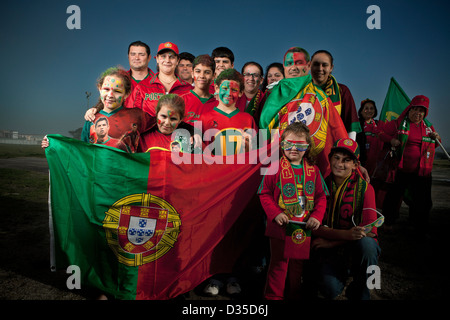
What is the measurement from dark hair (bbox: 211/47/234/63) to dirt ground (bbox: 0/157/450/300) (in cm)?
357

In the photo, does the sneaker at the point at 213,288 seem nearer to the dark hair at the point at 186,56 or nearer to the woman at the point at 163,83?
the woman at the point at 163,83

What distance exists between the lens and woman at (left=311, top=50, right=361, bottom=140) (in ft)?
13.3

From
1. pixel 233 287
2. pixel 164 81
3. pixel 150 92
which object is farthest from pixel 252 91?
pixel 233 287

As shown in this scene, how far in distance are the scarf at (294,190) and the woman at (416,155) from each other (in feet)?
13.0

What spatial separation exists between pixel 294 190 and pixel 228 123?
4.29ft

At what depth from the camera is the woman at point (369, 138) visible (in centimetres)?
706

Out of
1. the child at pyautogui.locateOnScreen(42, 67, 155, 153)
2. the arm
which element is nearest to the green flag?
the arm

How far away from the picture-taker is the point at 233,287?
3312 millimetres

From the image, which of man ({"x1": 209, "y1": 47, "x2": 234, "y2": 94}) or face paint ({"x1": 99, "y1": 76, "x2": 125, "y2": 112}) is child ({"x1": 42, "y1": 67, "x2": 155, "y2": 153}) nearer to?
face paint ({"x1": 99, "y1": 76, "x2": 125, "y2": 112})

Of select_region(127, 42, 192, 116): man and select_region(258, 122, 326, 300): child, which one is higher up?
select_region(127, 42, 192, 116): man

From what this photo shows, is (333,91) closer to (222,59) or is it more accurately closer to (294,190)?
(222,59)

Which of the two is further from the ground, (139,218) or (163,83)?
(163,83)

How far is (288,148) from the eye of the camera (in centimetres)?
291
